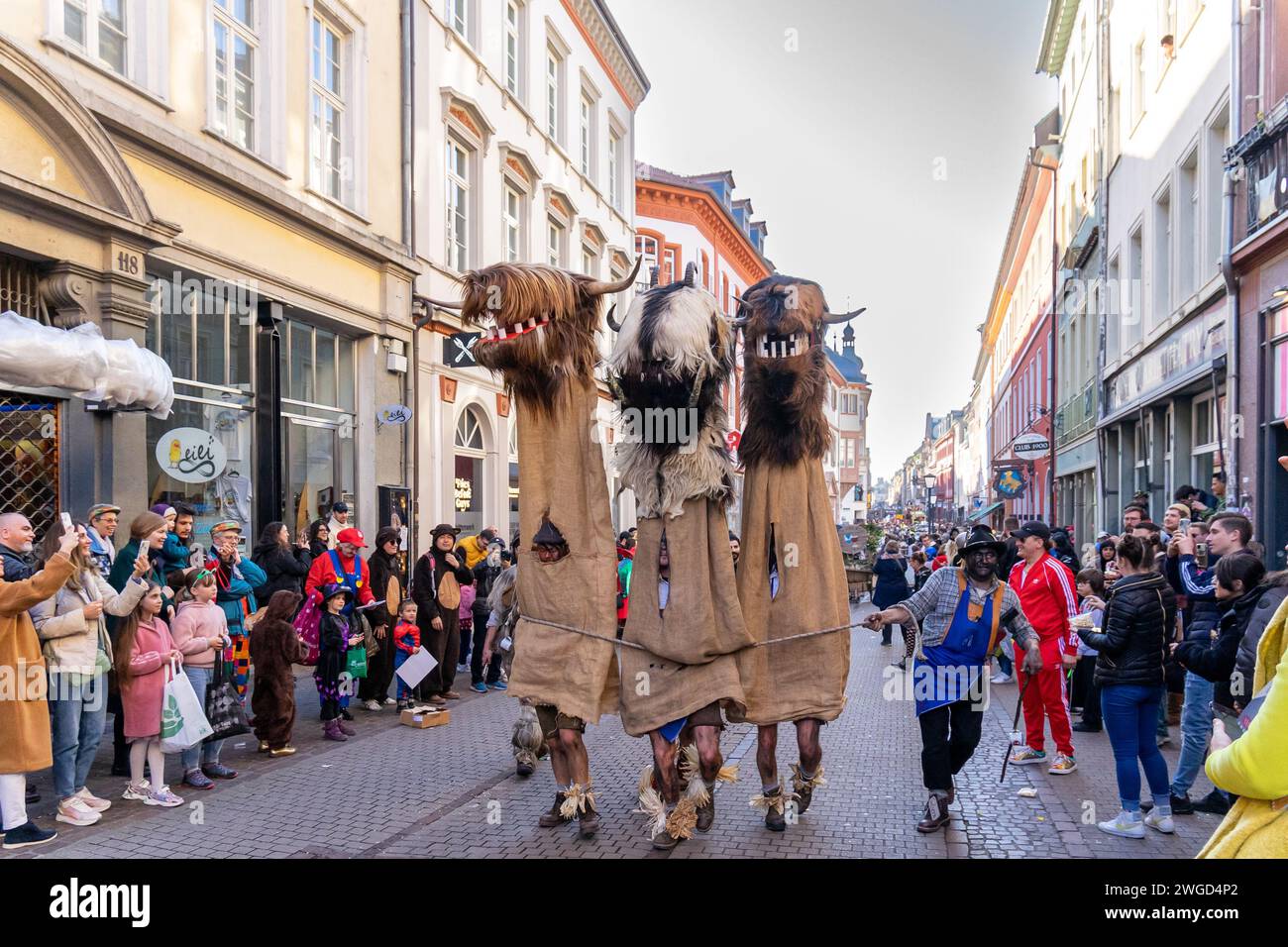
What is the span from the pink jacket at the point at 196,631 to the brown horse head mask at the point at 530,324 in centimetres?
281

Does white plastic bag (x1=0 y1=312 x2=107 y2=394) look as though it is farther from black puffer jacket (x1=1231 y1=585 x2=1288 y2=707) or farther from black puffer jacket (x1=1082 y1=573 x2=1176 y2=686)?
black puffer jacket (x1=1231 y1=585 x2=1288 y2=707)

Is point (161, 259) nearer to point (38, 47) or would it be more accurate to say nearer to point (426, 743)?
point (38, 47)

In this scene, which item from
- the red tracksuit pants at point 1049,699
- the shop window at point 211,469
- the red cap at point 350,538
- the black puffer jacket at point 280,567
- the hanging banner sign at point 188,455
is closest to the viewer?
the red tracksuit pants at point 1049,699

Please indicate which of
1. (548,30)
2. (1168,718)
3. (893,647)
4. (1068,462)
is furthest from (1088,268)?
(1168,718)

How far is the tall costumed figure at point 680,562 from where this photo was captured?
17.0ft

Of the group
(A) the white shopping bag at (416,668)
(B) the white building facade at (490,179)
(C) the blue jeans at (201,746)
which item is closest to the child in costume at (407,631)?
(A) the white shopping bag at (416,668)

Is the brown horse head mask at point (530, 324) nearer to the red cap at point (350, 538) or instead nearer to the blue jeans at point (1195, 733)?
the red cap at point (350, 538)

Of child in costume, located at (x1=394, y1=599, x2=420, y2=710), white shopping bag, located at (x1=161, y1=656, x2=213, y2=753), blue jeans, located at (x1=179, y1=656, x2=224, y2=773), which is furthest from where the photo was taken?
child in costume, located at (x1=394, y1=599, x2=420, y2=710)

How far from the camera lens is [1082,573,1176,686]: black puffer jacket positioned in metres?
5.59

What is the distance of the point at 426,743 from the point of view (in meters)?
8.07

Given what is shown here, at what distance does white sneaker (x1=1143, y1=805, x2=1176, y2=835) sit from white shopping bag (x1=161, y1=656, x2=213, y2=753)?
582 cm

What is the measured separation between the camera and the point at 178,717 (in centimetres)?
630

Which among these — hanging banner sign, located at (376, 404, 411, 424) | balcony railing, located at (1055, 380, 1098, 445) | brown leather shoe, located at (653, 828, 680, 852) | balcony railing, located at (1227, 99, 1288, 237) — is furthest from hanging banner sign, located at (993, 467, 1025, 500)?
brown leather shoe, located at (653, 828, 680, 852)
